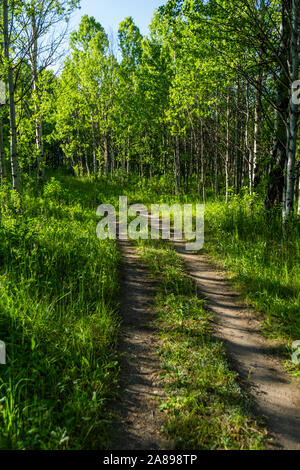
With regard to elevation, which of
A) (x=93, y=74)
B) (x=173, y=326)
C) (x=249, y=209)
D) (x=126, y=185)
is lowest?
(x=173, y=326)

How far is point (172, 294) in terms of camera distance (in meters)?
4.96

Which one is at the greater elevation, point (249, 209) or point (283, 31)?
point (283, 31)

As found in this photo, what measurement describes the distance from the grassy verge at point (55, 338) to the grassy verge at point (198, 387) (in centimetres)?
70

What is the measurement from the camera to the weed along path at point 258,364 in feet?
8.55

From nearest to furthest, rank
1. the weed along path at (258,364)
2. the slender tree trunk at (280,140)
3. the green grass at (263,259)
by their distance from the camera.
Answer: the weed along path at (258,364) < the green grass at (263,259) < the slender tree trunk at (280,140)

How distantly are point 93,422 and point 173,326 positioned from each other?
6.06 ft

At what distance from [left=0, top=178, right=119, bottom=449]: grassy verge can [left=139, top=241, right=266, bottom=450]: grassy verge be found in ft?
2.29

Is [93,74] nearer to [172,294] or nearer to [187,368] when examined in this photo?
[172,294]

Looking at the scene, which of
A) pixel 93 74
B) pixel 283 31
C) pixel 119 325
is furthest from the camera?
pixel 93 74

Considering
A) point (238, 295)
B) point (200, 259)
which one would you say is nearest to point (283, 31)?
point (200, 259)

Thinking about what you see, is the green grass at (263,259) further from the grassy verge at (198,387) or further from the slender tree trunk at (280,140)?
the grassy verge at (198,387)

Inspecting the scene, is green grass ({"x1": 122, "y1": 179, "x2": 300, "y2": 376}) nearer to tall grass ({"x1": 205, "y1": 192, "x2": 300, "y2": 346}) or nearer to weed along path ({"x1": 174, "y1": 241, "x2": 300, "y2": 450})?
tall grass ({"x1": 205, "y1": 192, "x2": 300, "y2": 346})

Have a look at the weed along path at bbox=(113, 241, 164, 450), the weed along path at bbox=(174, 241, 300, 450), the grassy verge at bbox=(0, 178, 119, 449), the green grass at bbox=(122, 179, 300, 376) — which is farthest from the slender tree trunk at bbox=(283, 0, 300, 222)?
the grassy verge at bbox=(0, 178, 119, 449)

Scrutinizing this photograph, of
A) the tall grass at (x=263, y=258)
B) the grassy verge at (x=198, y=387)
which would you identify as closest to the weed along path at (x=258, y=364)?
the grassy verge at (x=198, y=387)
